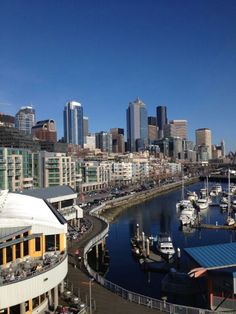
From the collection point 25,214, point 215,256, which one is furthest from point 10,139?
point 215,256

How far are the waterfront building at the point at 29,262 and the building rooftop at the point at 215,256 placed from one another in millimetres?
9601

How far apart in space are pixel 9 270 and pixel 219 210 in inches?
3065

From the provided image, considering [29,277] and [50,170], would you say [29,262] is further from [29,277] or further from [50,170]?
[50,170]

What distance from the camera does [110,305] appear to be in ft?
82.3

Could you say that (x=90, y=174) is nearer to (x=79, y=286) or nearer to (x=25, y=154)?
(x=25, y=154)

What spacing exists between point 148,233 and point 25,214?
4266 centimetres

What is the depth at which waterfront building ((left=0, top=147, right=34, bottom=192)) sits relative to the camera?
100m

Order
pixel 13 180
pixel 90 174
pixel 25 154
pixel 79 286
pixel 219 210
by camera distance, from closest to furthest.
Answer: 1. pixel 79 286
2. pixel 219 210
3. pixel 13 180
4. pixel 25 154
5. pixel 90 174

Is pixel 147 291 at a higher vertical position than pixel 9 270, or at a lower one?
lower

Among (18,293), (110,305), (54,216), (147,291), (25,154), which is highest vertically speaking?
(25,154)

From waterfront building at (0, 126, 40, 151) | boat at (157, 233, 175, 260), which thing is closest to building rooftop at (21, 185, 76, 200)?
boat at (157, 233, 175, 260)

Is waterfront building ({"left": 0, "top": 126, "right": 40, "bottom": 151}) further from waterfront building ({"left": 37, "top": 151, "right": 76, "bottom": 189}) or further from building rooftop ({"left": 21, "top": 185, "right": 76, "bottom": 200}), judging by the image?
building rooftop ({"left": 21, "top": 185, "right": 76, "bottom": 200})

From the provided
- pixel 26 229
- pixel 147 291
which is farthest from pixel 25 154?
pixel 26 229

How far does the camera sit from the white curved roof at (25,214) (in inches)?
997
